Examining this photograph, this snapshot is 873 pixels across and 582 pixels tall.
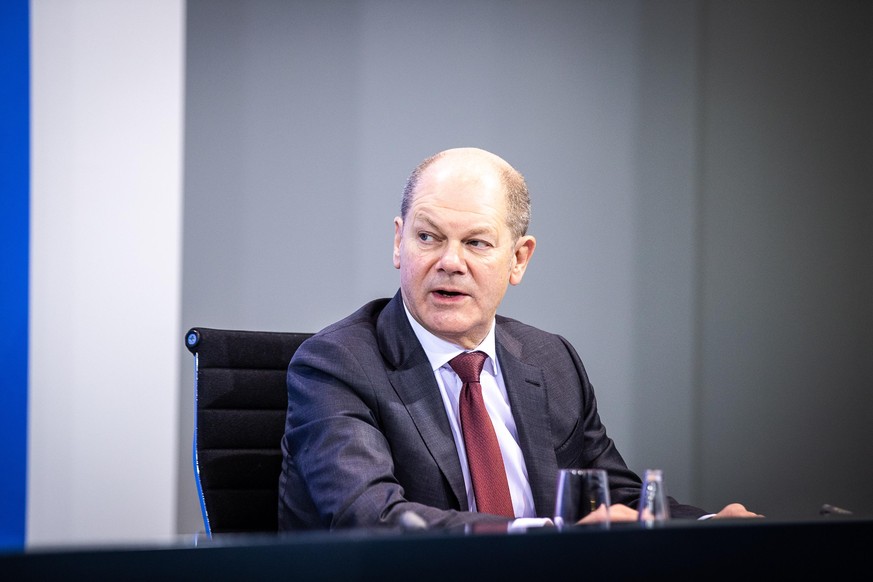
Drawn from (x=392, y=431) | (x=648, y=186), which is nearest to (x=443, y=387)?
(x=392, y=431)

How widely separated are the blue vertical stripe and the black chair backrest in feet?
2.67

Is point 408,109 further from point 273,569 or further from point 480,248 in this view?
point 273,569

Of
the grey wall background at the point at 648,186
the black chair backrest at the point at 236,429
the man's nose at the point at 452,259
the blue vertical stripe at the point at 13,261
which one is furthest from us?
the grey wall background at the point at 648,186

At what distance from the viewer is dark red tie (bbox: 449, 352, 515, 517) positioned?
74.0 inches

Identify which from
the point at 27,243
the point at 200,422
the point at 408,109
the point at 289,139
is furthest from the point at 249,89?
the point at 200,422

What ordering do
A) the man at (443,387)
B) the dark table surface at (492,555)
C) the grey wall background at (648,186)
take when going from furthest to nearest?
the grey wall background at (648,186) < the man at (443,387) < the dark table surface at (492,555)

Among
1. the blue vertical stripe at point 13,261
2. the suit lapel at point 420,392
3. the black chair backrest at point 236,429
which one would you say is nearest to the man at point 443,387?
the suit lapel at point 420,392

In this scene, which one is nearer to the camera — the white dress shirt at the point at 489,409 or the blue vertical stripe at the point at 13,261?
the white dress shirt at the point at 489,409

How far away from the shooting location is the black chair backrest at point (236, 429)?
207cm

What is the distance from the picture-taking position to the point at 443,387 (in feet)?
6.60

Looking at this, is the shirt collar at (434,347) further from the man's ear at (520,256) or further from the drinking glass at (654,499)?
the drinking glass at (654,499)

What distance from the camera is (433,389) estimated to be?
1.94 metres

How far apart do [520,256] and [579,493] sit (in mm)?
990

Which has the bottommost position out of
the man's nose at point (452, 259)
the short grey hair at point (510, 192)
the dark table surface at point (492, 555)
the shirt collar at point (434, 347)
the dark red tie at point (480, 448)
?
the dark red tie at point (480, 448)
